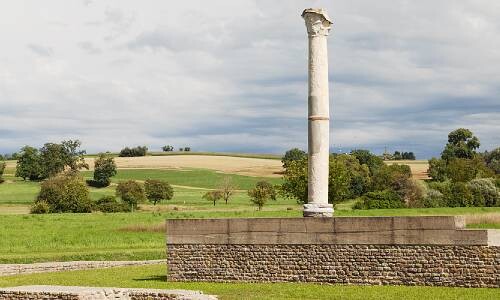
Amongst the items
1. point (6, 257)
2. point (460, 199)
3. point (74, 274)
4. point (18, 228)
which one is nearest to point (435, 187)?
point (460, 199)

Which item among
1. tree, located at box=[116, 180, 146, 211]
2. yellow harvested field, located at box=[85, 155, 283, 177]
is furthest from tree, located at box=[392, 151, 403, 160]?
tree, located at box=[116, 180, 146, 211]

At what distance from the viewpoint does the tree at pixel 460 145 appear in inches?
5123

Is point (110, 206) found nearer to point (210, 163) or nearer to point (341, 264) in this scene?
point (210, 163)

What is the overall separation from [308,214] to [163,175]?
3850 inches

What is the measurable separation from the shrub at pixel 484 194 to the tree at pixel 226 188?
28.7 meters

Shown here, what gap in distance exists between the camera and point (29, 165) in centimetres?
12162

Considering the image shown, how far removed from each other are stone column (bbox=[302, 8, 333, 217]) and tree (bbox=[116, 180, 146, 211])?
65.3 metres

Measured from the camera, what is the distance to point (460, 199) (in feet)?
269

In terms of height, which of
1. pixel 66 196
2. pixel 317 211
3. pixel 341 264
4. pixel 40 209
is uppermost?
pixel 66 196

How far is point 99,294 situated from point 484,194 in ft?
222

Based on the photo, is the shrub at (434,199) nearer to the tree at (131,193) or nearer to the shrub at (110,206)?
the shrub at (110,206)

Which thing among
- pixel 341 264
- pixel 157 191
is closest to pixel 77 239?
pixel 341 264

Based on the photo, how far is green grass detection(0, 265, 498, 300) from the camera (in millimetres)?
22594

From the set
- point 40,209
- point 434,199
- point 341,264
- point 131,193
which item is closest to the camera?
point 341,264
